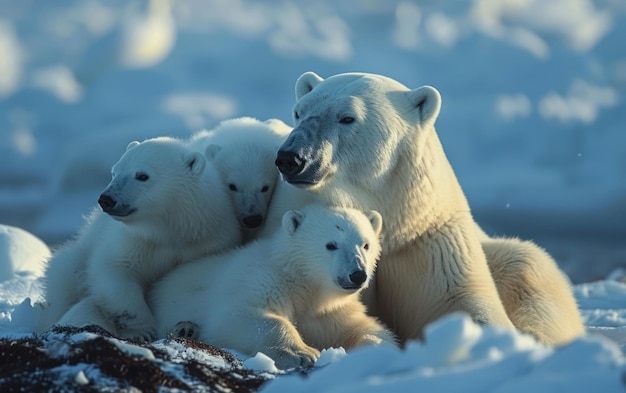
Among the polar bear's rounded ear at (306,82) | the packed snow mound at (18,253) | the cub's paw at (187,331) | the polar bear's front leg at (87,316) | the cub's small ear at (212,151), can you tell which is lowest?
the cub's paw at (187,331)

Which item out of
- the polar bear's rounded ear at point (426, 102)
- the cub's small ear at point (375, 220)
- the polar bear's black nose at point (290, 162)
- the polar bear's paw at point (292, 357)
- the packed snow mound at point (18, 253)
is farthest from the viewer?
the packed snow mound at point (18, 253)

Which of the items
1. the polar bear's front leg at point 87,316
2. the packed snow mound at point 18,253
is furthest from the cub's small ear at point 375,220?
the packed snow mound at point 18,253

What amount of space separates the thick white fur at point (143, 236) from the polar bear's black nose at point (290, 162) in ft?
2.85

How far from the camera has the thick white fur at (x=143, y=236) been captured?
5062 mm

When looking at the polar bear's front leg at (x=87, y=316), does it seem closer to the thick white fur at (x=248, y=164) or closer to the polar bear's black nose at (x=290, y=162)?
the thick white fur at (x=248, y=164)

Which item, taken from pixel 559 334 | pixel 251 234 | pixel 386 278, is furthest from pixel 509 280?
pixel 251 234

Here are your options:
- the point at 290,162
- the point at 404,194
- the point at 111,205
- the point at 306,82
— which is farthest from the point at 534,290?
the point at 111,205

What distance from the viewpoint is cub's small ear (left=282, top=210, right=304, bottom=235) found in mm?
4848

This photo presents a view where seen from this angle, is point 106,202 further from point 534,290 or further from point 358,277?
point 534,290

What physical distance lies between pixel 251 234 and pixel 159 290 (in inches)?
24.9

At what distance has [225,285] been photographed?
15.9ft

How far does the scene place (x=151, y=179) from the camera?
525 centimetres

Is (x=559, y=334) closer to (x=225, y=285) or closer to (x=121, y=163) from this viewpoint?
(x=225, y=285)

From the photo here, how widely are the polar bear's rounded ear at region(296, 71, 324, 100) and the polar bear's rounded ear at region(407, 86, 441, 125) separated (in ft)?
1.99
